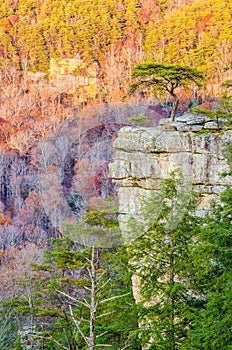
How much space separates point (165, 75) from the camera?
7.51 meters

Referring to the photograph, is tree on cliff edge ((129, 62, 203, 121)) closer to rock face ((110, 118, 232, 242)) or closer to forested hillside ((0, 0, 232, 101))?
rock face ((110, 118, 232, 242))

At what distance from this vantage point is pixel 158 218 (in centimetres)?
538

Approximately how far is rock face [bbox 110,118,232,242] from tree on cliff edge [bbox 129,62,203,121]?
48 centimetres

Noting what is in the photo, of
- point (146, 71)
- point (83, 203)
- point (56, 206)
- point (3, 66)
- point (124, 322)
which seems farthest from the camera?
point (3, 66)

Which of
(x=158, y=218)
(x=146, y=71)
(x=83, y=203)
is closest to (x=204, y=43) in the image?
(x=83, y=203)

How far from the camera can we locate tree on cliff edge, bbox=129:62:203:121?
738cm

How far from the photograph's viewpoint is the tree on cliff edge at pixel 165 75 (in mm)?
7375

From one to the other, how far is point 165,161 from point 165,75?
56.7 inches

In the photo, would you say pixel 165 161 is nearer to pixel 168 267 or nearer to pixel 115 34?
pixel 168 267

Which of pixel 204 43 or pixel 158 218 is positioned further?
pixel 204 43

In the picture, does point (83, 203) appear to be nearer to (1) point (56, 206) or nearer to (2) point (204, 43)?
(1) point (56, 206)

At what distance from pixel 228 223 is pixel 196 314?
104cm

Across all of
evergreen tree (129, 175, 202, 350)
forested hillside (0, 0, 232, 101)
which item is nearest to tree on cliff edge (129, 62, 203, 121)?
evergreen tree (129, 175, 202, 350)

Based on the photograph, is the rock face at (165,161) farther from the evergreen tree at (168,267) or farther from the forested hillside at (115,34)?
the forested hillside at (115,34)
